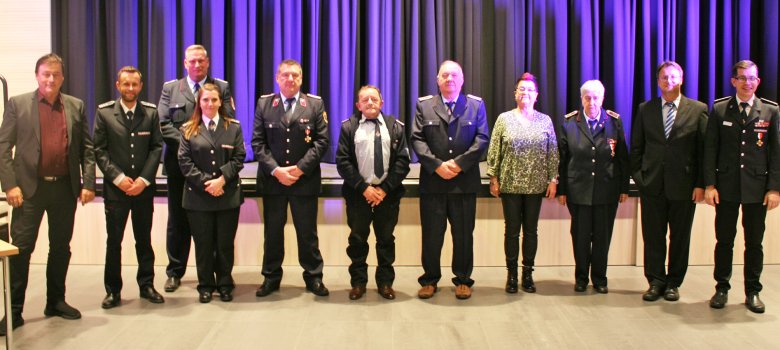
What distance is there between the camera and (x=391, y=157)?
4.13m

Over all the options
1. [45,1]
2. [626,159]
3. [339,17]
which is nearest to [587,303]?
[626,159]

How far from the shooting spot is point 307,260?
4254 mm

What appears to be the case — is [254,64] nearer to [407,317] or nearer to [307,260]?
[307,260]

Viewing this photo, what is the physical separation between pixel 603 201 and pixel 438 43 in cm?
200

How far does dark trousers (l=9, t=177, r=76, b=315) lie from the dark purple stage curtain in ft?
6.21

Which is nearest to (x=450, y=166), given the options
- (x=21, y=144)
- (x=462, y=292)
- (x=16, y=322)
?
(x=462, y=292)

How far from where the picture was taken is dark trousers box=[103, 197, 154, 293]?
12.8 feet

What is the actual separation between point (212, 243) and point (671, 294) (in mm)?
2760

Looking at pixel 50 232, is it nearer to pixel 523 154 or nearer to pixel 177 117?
pixel 177 117

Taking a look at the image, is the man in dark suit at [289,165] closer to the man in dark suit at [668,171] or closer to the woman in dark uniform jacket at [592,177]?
the woman in dark uniform jacket at [592,177]

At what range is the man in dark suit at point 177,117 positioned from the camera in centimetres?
425

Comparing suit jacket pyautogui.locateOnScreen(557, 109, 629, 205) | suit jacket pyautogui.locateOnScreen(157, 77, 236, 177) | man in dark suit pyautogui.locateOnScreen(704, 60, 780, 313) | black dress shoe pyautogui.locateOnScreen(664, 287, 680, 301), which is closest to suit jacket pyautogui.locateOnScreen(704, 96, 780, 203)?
man in dark suit pyautogui.locateOnScreen(704, 60, 780, 313)

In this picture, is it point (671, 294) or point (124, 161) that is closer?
point (124, 161)

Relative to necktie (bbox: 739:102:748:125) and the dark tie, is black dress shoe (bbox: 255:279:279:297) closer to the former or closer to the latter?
the dark tie
